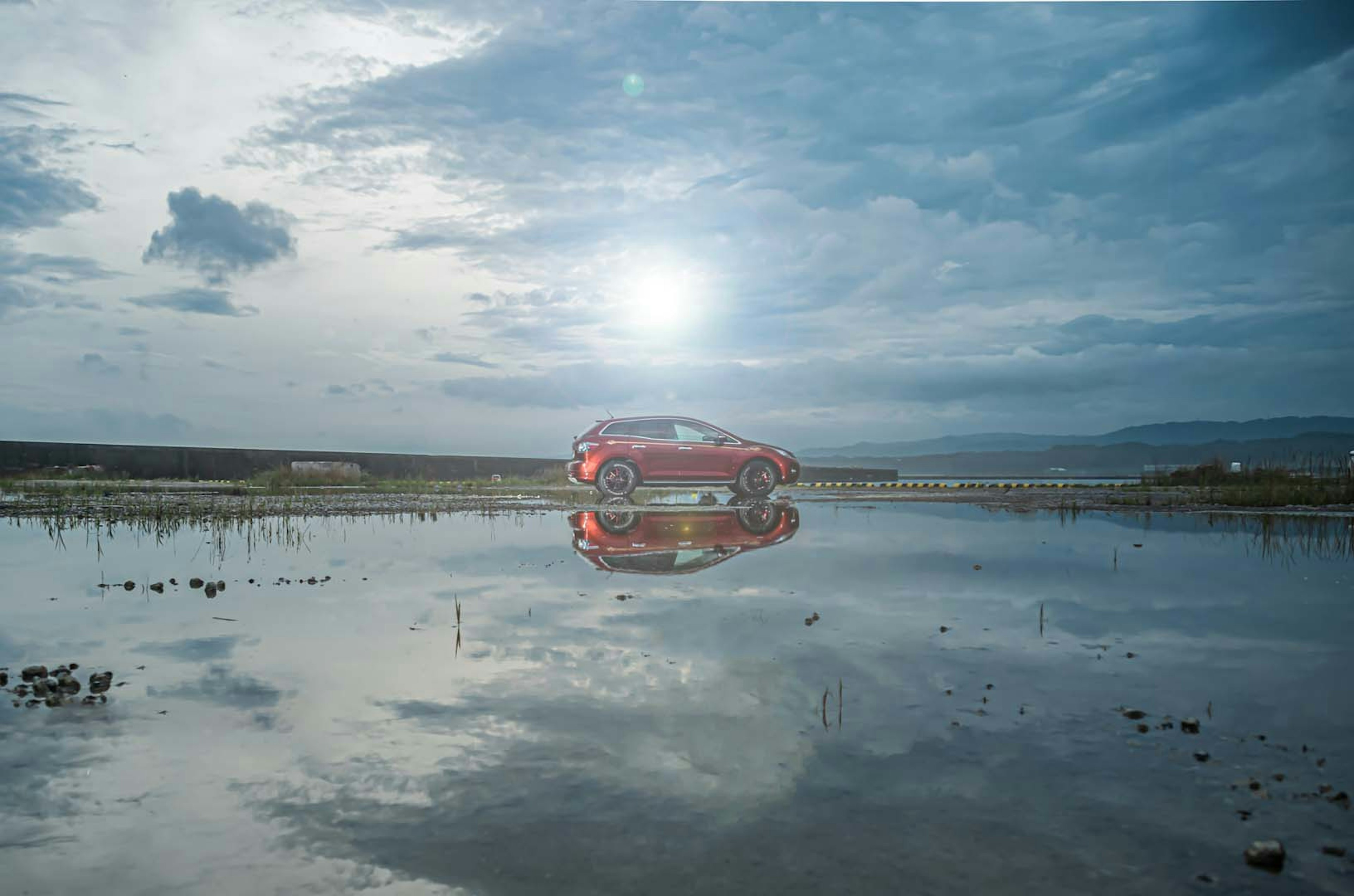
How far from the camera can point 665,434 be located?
21000 millimetres

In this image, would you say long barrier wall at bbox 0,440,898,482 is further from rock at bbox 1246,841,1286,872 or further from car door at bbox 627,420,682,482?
rock at bbox 1246,841,1286,872

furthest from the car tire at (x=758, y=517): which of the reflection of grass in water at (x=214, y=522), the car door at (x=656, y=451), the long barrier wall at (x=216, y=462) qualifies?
the long barrier wall at (x=216, y=462)

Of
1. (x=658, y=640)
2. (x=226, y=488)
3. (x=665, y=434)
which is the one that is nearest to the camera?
(x=658, y=640)

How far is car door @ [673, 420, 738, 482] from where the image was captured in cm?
2084

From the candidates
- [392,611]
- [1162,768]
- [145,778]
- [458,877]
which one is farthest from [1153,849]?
[392,611]

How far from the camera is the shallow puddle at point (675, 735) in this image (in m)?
2.80

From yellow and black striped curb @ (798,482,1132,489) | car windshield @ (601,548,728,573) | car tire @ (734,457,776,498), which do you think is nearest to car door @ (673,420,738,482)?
car tire @ (734,457,776,498)

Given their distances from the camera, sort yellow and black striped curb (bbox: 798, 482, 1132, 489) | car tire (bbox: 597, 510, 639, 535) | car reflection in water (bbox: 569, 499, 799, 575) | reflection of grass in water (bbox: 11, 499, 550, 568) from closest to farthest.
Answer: car reflection in water (bbox: 569, 499, 799, 575), reflection of grass in water (bbox: 11, 499, 550, 568), car tire (bbox: 597, 510, 639, 535), yellow and black striped curb (bbox: 798, 482, 1132, 489)

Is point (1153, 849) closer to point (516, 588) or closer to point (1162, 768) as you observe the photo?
point (1162, 768)

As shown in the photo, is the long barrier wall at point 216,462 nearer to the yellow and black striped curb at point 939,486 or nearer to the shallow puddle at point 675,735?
the yellow and black striped curb at point 939,486

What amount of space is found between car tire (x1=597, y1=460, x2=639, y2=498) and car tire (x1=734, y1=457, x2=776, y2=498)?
2.34 m

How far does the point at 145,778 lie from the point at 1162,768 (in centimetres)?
375

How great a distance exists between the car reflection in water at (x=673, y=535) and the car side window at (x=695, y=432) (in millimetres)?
2967

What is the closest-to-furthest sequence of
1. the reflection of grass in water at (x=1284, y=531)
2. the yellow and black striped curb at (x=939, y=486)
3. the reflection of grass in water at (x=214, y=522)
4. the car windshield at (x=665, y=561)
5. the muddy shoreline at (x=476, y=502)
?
the car windshield at (x=665, y=561) → the reflection of grass in water at (x=1284, y=531) → the reflection of grass in water at (x=214, y=522) → the muddy shoreline at (x=476, y=502) → the yellow and black striped curb at (x=939, y=486)
